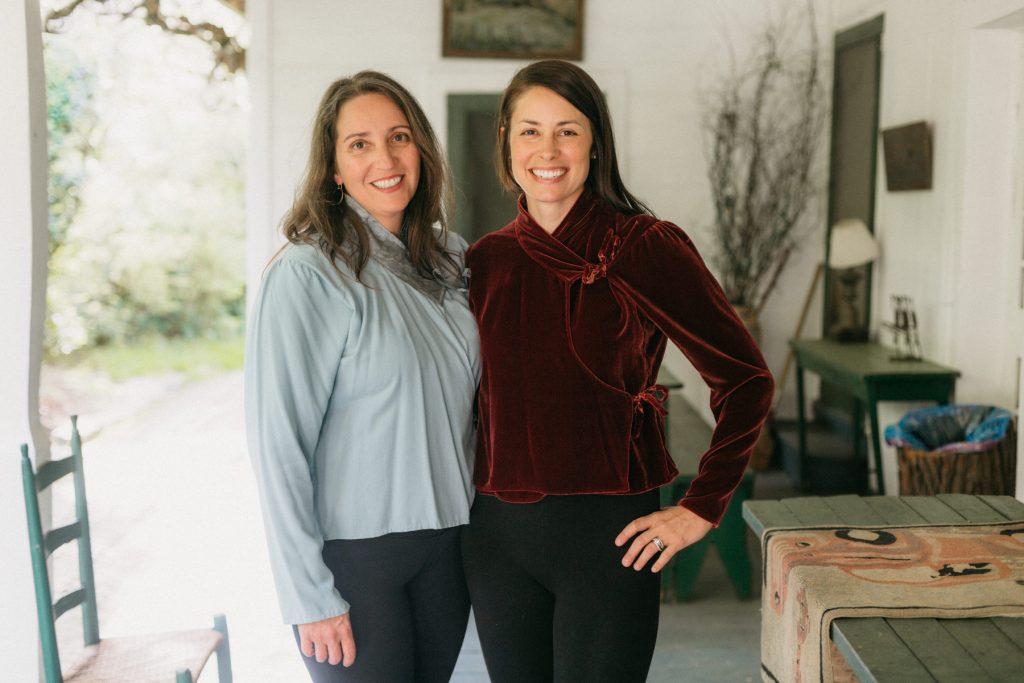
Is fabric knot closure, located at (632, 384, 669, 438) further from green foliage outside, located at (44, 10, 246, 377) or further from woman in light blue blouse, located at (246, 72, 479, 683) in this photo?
green foliage outside, located at (44, 10, 246, 377)

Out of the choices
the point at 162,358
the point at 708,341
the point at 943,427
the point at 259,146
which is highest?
the point at 259,146

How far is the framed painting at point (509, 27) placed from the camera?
19.8ft

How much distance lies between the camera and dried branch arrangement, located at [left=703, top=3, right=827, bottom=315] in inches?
244

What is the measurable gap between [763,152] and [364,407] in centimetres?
507

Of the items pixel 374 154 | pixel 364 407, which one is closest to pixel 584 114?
pixel 374 154

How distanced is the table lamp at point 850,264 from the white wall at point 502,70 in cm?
81

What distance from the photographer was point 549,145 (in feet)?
5.81

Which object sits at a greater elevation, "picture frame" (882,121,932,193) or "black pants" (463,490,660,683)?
"picture frame" (882,121,932,193)

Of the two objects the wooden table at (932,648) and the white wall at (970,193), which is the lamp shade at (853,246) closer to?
the white wall at (970,193)

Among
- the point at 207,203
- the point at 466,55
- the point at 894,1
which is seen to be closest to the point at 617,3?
the point at 466,55

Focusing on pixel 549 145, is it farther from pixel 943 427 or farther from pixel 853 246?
pixel 853 246

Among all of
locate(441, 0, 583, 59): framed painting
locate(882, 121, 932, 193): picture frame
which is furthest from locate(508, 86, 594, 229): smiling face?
locate(441, 0, 583, 59): framed painting

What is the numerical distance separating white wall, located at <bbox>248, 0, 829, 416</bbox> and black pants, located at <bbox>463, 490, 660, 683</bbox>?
456 cm

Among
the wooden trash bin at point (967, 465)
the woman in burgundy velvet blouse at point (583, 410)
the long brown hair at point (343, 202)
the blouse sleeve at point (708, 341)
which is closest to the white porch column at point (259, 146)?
the wooden trash bin at point (967, 465)
